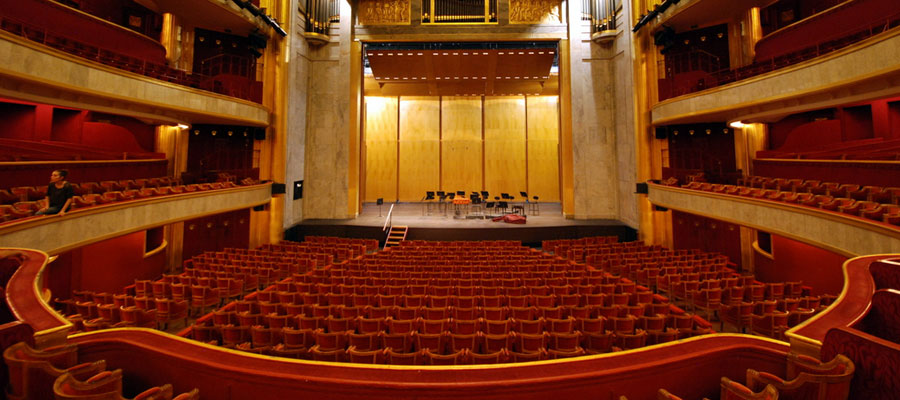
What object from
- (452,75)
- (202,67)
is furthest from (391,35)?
(202,67)

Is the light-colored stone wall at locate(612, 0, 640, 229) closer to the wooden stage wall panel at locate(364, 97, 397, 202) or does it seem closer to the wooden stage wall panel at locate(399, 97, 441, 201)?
the wooden stage wall panel at locate(399, 97, 441, 201)

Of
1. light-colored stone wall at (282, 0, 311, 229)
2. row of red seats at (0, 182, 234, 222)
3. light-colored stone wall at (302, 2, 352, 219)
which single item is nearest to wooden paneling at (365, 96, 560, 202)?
light-colored stone wall at (302, 2, 352, 219)

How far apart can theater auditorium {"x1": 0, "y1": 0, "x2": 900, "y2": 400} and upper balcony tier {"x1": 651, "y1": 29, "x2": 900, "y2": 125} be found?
0.06m

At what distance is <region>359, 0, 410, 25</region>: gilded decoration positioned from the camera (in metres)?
15.3

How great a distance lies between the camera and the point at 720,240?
11852 mm

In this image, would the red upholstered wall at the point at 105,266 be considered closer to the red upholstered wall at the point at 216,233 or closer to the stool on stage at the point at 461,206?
the red upholstered wall at the point at 216,233

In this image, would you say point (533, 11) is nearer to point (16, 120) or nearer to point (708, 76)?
point (708, 76)

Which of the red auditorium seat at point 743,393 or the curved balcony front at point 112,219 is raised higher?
the curved balcony front at point 112,219

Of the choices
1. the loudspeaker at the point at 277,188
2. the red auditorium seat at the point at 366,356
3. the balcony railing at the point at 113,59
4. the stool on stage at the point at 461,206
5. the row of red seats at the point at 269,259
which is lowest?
the red auditorium seat at the point at 366,356

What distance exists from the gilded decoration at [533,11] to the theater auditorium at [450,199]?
0.29ft

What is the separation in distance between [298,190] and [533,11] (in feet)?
37.8

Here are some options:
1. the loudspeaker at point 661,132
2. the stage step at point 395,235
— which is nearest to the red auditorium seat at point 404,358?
the stage step at point 395,235


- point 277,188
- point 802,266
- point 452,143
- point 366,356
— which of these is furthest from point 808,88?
point 452,143

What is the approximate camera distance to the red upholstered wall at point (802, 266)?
865 centimetres
